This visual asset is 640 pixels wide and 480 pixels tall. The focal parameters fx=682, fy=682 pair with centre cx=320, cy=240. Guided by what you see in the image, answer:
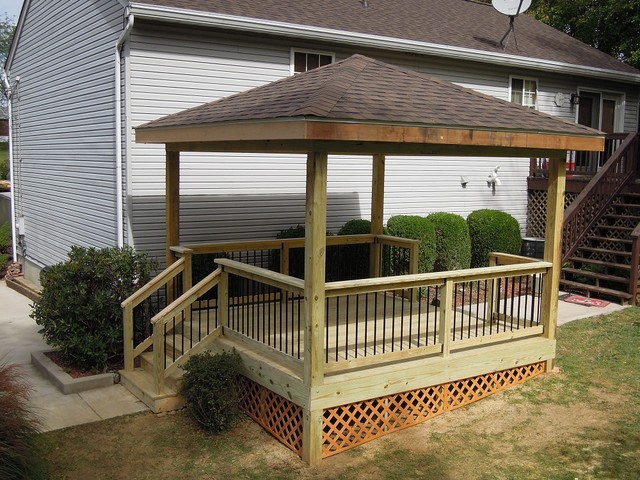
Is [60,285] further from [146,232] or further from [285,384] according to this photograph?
[285,384]

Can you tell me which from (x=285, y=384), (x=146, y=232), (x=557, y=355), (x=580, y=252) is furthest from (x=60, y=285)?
(x=580, y=252)

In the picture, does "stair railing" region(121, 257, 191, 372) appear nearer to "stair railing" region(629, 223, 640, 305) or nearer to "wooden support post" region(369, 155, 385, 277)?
"wooden support post" region(369, 155, 385, 277)

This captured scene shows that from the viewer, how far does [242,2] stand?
34.0 ft

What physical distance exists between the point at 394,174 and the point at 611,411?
21.0 feet

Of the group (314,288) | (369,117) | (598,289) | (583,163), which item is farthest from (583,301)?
(369,117)

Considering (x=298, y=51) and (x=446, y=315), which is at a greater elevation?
(x=298, y=51)

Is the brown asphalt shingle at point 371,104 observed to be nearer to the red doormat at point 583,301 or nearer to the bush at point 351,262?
the bush at point 351,262

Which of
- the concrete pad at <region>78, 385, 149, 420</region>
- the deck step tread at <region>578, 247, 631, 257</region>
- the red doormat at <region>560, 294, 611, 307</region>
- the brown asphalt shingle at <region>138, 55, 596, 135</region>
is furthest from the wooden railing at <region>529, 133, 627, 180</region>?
the concrete pad at <region>78, 385, 149, 420</region>

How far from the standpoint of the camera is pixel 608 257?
38.9 feet

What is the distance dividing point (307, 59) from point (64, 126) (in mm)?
4330

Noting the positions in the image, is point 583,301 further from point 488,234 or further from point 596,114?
point 596,114

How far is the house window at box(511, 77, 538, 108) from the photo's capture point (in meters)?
13.6

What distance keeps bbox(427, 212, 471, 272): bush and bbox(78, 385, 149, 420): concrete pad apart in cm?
623

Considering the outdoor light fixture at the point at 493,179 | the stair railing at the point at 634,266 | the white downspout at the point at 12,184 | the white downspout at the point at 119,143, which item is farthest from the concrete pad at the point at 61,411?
the outdoor light fixture at the point at 493,179
